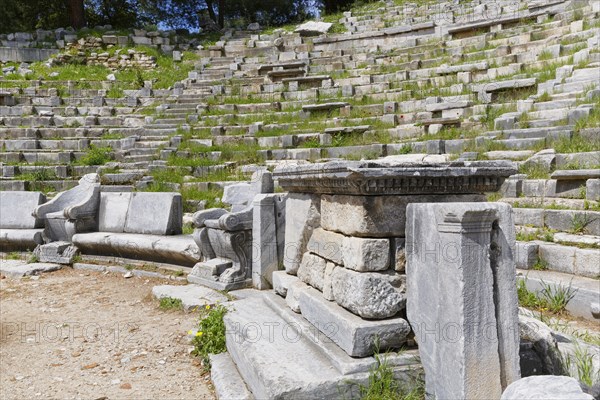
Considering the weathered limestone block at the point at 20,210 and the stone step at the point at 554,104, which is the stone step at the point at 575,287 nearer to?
the stone step at the point at 554,104

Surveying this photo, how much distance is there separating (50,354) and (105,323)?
0.78 meters

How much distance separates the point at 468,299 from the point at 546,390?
523mm

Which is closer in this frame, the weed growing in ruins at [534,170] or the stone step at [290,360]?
the stone step at [290,360]

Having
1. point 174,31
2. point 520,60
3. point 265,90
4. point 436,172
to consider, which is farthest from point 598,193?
point 174,31

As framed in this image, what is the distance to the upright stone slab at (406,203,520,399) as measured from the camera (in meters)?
2.16

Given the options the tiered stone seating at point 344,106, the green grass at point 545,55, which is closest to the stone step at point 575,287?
the tiered stone seating at point 344,106

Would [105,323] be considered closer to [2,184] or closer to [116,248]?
[116,248]

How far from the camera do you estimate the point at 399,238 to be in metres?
2.71

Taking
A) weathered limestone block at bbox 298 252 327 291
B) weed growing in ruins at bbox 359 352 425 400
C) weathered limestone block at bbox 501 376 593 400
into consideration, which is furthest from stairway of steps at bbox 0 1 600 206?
weathered limestone block at bbox 501 376 593 400

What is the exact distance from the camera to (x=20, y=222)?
798 centimetres

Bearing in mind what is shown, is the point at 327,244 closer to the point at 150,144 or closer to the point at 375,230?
the point at 375,230

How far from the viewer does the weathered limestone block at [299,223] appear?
3.44m

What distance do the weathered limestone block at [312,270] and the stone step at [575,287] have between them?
237cm

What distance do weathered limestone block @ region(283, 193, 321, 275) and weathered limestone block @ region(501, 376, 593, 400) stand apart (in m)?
1.86
